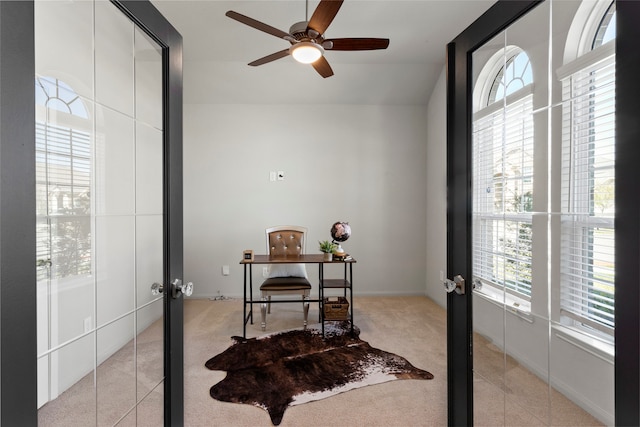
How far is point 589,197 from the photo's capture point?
0.87 meters

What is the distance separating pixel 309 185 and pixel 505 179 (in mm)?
3314

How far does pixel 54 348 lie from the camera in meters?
0.79

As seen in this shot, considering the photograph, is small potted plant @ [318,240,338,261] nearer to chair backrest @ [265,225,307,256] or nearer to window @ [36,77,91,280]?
chair backrest @ [265,225,307,256]

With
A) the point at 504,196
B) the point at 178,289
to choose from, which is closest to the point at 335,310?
Result: the point at 178,289

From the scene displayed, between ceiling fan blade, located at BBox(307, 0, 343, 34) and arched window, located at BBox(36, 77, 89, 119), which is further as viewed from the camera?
ceiling fan blade, located at BBox(307, 0, 343, 34)

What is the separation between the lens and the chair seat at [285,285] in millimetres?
3119

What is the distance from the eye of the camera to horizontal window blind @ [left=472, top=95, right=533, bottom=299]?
3.59 ft

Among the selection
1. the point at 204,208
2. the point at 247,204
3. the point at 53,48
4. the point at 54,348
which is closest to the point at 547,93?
the point at 53,48

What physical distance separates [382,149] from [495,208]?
10.8 feet

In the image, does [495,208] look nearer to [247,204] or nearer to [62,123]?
[62,123]

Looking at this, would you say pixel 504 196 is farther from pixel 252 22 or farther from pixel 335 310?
pixel 335 310

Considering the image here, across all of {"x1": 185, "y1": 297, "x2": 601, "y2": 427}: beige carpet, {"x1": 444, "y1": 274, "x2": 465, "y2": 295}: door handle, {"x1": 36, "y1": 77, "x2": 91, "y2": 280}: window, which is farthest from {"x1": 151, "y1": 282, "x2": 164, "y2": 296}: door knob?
{"x1": 444, "y1": 274, "x2": 465, "y2": 295}: door handle

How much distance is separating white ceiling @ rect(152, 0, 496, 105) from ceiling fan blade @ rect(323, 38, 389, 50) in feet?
1.99

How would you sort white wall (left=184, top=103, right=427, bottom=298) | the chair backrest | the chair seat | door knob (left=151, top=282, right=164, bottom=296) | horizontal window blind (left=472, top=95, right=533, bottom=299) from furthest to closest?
1. white wall (left=184, top=103, right=427, bottom=298)
2. the chair backrest
3. the chair seat
4. door knob (left=151, top=282, right=164, bottom=296)
5. horizontal window blind (left=472, top=95, right=533, bottom=299)
